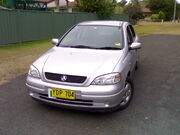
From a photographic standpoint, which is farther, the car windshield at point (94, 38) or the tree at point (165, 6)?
the tree at point (165, 6)

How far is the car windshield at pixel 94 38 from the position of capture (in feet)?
13.7

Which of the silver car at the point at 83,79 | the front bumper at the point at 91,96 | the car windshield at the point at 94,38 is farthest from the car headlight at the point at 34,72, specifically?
the car windshield at the point at 94,38

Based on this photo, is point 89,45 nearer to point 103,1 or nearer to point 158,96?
point 158,96

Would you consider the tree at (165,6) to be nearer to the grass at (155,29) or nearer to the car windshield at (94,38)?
the grass at (155,29)

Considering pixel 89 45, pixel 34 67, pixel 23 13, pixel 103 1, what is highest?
pixel 103 1

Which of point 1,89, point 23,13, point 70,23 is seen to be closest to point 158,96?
point 1,89

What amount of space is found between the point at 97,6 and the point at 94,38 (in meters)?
15.3

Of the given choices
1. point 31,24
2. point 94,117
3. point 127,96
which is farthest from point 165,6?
point 94,117

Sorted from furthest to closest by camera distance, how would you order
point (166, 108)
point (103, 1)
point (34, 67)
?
point (103, 1) → point (166, 108) → point (34, 67)

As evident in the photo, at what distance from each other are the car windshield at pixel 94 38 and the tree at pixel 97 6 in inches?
578

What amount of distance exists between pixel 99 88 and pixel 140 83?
8.02 feet

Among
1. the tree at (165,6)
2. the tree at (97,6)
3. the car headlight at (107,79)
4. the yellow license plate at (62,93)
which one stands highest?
the tree at (165,6)

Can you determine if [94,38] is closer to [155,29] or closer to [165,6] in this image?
[155,29]

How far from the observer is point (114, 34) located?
4.41 m
